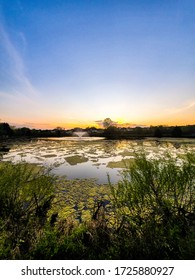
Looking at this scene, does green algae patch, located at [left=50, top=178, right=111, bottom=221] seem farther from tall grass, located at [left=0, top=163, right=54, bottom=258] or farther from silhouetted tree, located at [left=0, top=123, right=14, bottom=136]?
silhouetted tree, located at [left=0, top=123, right=14, bottom=136]

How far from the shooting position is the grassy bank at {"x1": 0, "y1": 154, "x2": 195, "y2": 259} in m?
5.80

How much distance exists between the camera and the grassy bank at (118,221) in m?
5.80

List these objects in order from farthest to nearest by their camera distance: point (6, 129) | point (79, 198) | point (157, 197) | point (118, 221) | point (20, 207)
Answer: point (6, 129) < point (79, 198) < point (20, 207) < point (118, 221) < point (157, 197)

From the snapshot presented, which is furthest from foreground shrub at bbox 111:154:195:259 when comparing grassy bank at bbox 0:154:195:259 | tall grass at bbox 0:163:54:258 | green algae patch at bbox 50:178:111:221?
tall grass at bbox 0:163:54:258

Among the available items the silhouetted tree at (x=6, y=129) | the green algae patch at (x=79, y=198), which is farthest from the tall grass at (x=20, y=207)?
the silhouetted tree at (x=6, y=129)

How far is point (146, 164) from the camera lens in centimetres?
798

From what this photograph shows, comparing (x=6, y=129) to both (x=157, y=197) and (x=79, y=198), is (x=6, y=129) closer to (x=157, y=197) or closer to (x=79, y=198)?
(x=79, y=198)

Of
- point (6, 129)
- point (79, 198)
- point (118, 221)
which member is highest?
point (6, 129)

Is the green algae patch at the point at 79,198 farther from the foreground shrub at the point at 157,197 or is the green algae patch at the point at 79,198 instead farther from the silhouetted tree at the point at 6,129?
the silhouetted tree at the point at 6,129

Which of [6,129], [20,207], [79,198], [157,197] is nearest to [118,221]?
[157,197]

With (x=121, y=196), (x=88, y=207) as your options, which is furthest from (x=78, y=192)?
(x=121, y=196)

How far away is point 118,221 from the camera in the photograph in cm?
776

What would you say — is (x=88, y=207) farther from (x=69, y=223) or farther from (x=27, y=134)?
(x=27, y=134)
